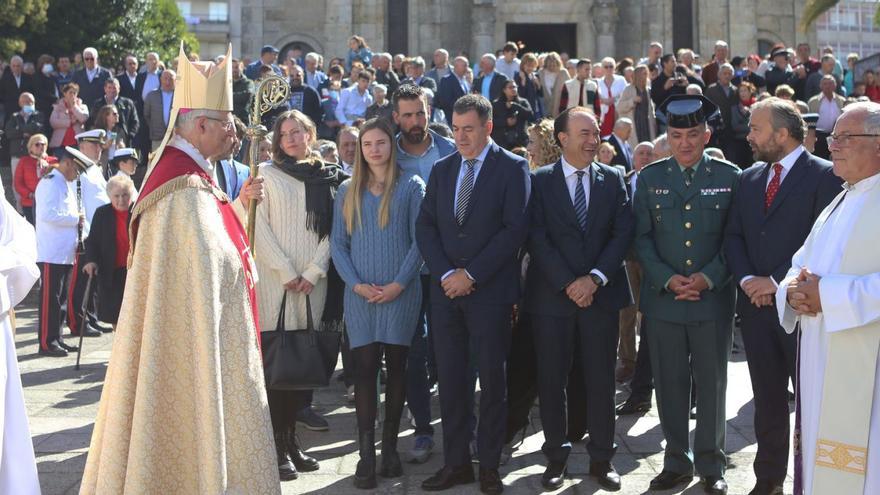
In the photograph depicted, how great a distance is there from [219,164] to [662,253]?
3.87m

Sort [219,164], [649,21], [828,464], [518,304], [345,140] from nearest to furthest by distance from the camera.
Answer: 1. [828,464]
2. [518,304]
3. [219,164]
4. [345,140]
5. [649,21]

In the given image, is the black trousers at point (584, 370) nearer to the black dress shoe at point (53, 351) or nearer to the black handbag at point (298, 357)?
the black handbag at point (298, 357)

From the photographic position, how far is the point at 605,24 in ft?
97.4

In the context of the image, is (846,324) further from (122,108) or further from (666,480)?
(122,108)

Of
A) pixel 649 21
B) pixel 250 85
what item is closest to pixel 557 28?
pixel 649 21

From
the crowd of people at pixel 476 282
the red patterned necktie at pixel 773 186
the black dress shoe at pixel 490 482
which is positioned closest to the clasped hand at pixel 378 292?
the crowd of people at pixel 476 282

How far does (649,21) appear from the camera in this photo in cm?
3022

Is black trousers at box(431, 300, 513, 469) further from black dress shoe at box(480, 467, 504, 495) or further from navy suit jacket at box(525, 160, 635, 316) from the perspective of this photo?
navy suit jacket at box(525, 160, 635, 316)

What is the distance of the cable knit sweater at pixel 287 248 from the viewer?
286 inches

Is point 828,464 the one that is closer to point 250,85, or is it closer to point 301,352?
point 301,352

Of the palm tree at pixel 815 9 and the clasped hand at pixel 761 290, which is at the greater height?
the palm tree at pixel 815 9

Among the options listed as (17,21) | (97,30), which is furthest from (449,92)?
(97,30)

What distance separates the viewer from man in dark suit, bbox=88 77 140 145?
719 inches

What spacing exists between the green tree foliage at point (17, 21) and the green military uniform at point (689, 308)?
63.1ft
